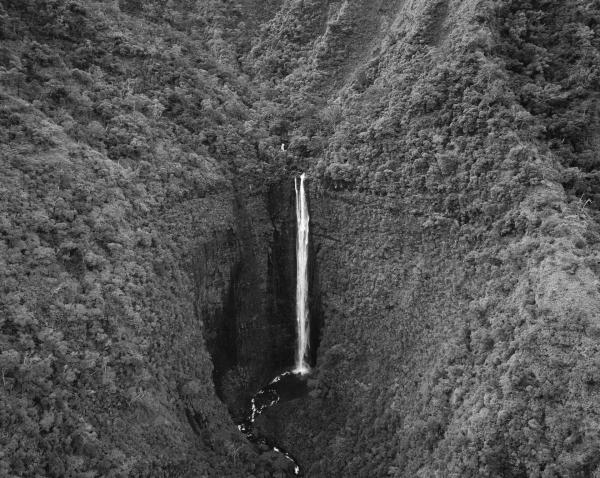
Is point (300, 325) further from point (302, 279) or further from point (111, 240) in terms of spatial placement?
point (111, 240)

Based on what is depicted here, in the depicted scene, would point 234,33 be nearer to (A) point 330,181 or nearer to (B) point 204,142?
(B) point 204,142

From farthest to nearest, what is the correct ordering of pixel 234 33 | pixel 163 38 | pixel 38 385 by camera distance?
1. pixel 234 33
2. pixel 163 38
3. pixel 38 385

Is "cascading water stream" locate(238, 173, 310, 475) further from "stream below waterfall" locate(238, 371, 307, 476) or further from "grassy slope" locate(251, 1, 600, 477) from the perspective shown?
"grassy slope" locate(251, 1, 600, 477)

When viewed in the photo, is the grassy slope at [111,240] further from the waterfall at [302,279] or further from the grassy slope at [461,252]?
the grassy slope at [461,252]

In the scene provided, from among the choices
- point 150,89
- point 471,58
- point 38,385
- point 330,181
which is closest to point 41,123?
point 150,89

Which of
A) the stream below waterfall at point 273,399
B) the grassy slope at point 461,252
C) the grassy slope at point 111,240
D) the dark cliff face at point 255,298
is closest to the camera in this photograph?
the grassy slope at point 111,240

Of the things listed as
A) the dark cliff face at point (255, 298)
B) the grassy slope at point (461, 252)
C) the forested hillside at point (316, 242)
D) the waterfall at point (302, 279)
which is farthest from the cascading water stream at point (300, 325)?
the grassy slope at point (461, 252)

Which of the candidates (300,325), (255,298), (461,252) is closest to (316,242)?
(255,298)
